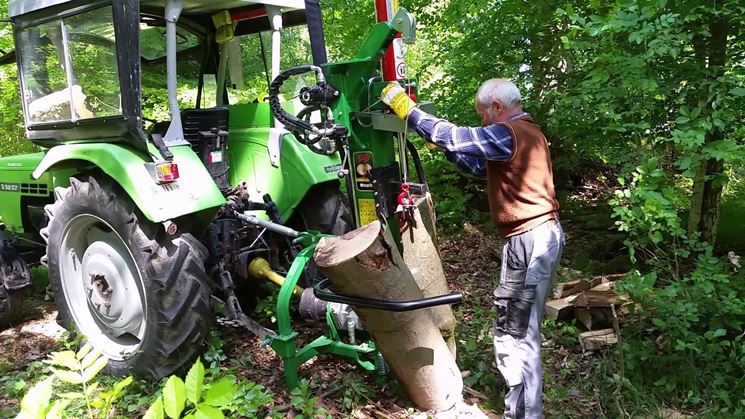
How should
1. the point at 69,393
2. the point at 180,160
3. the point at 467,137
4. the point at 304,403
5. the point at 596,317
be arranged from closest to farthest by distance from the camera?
the point at 69,393 < the point at 467,137 < the point at 304,403 < the point at 180,160 < the point at 596,317

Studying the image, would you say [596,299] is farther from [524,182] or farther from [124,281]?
[124,281]

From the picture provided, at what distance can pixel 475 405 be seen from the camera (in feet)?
9.95

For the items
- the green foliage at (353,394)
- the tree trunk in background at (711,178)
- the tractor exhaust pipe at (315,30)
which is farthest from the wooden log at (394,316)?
the tree trunk in background at (711,178)

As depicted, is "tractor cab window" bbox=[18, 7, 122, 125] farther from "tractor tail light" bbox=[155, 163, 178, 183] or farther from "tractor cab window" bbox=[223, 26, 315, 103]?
"tractor cab window" bbox=[223, 26, 315, 103]

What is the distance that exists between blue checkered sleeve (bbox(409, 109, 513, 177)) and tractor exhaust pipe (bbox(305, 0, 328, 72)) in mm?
1338

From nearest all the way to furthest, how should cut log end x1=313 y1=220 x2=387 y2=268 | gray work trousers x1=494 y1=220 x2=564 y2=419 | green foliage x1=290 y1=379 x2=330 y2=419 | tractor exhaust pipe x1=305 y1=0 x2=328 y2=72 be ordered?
cut log end x1=313 y1=220 x2=387 y2=268 → gray work trousers x1=494 y1=220 x2=564 y2=419 → green foliage x1=290 y1=379 x2=330 y2=419 → tractor exhaust pipe x1=305 y1=0 x2=328 y2=72

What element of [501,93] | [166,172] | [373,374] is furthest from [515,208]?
[166,172]

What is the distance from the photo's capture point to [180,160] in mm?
3230

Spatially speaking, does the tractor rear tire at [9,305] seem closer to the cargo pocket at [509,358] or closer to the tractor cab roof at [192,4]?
the tractor cab roof at [192,4]

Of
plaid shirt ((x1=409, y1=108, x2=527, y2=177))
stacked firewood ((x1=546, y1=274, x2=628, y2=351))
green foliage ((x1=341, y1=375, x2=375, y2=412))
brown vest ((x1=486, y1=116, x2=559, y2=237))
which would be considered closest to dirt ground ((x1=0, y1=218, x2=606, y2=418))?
green foliage ((x1=341, y1=375, x2=375, y2=412))

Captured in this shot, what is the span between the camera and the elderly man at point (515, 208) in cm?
268

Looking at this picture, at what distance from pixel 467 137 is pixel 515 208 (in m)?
0.40

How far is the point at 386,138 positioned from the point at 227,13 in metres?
1.76

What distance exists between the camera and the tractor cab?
3.16 m
